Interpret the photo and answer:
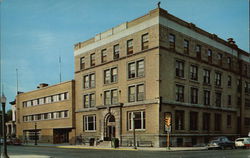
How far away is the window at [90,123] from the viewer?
44781 millimetres

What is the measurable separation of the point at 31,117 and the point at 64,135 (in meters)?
12.0

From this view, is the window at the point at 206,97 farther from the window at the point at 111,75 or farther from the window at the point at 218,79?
the window at the point at 111,75

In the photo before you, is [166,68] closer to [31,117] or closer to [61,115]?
[61,115]

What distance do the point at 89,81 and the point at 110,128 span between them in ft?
31.2

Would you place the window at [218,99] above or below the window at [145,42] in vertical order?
below

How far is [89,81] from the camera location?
46.8m

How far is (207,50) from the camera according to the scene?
43906 mm

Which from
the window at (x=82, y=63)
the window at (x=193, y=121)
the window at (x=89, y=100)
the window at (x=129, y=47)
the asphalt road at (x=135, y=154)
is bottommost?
the asphalt road at (x=135, y=154)

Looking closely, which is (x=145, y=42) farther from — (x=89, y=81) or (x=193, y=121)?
(x=89, y=81)

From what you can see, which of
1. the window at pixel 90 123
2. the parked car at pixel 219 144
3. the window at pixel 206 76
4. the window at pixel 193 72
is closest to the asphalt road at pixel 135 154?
the parked car at pixel 219 144

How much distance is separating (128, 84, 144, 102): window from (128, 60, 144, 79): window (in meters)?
1.54

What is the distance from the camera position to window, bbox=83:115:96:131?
147 ft

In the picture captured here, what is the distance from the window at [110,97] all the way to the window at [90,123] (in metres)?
4.03

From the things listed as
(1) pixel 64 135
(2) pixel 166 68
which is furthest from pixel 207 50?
(1) pixel 64 135
